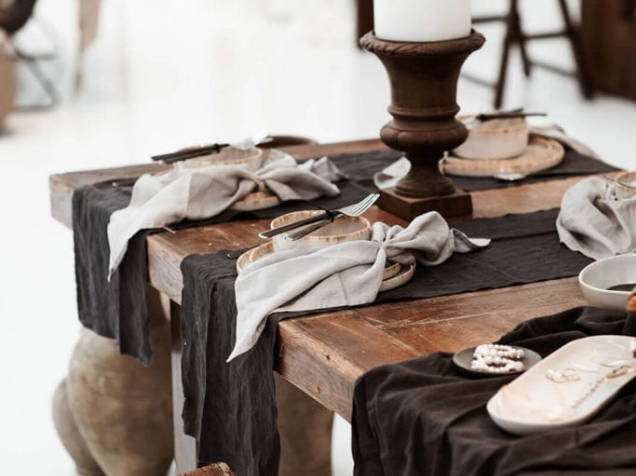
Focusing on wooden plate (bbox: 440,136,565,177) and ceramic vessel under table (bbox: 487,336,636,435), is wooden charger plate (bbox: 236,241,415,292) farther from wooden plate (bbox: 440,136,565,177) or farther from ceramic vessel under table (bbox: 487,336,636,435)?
wooden plate (bbox: 440,136,565,177)

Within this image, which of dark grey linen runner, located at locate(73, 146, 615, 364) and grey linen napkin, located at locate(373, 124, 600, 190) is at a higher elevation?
grey linen napkin, located at locate(373, 124, 600, 190)

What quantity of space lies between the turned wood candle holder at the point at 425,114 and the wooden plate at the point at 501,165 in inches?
9.7

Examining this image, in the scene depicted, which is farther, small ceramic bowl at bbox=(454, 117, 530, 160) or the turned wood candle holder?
small ceramic bowl at bbox=(454, 117, 530, 160)

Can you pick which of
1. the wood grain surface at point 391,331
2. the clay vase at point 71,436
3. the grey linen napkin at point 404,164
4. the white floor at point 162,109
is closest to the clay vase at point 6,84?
the white floor at point 162,109

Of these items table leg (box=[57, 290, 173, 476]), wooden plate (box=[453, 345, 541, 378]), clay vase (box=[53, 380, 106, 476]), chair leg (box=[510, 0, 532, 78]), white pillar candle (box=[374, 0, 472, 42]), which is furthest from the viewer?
chair leg (box=[510, 0, 532, 78])

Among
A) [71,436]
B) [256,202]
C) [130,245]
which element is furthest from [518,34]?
[130,245]

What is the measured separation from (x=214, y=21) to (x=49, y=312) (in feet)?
18.4

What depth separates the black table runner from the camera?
133 centimetres

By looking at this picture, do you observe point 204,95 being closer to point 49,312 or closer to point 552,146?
point 49,312

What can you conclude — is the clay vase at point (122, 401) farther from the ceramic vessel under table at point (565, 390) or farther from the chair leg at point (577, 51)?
the chair leg at point (577, 51)

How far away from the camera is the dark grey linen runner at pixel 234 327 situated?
6.23 ft

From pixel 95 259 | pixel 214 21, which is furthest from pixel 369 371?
pixel 214 21

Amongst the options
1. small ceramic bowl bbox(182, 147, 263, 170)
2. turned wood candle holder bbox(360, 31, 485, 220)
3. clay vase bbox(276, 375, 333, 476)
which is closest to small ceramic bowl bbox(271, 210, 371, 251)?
turned wood candle holder bbox(360, 31, 485, 220)

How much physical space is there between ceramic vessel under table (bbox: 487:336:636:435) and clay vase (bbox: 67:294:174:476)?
1434 millimetres
